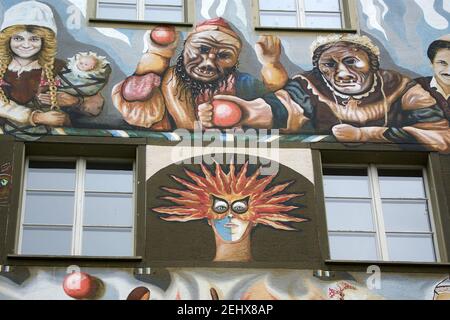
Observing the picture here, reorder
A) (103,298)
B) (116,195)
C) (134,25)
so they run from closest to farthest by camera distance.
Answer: (103,298) → (116,195) → (134,25)

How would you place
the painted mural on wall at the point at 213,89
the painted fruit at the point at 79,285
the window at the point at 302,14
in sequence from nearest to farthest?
the painted fruit at the point at 79,285 → the painted mural on wall at the point at 213,89 → the window at the point at 302,14

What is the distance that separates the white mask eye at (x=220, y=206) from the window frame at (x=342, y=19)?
272 centimetres

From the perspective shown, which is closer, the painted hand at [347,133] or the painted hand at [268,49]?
Result: the painted hand at [347,133]

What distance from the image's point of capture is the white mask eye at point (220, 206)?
12.8 meters

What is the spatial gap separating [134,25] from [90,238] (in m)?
3.13

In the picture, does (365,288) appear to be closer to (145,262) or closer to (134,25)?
(145,262)

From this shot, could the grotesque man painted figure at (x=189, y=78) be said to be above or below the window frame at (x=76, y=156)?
above

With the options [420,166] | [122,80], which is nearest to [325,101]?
[420,166]

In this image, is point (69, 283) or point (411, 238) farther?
point (411, 238)

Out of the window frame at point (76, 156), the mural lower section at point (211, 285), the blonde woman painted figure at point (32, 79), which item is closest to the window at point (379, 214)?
the mural lower section at point (211, 285)

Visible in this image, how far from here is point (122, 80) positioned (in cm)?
1372

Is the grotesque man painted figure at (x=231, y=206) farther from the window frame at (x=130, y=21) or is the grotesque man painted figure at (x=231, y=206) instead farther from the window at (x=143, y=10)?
the window at (x=143, y=10)

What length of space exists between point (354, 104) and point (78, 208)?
3709mm

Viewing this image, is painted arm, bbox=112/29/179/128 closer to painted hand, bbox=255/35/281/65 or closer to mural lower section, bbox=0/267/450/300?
painted hand, bbox=255/35/281/65
